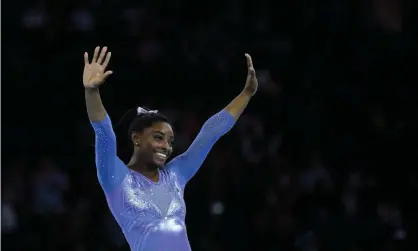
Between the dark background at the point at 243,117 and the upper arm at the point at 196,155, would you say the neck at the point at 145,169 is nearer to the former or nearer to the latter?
the upper arm at the point at 196,155

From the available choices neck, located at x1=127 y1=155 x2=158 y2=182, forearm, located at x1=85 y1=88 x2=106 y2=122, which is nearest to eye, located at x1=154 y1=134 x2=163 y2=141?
neck, located at x1=127 y1=155 x2=158 y2=182

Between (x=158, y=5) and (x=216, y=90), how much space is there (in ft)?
3.62

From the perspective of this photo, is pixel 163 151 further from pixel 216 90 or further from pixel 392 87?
pixel 392 87

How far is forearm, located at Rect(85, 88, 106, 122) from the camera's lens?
13.4 ft

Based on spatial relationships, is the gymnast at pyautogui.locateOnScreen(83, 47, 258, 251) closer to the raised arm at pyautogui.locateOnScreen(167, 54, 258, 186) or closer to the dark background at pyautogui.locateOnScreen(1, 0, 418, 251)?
the raised arm at pyautogui.locateOnScreen(167, 54, 258, 186)

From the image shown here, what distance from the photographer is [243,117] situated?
8016 millimetres

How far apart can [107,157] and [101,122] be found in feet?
0.65

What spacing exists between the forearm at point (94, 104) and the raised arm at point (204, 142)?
72cm

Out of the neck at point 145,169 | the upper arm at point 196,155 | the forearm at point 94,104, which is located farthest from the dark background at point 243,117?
the forearm at point 94,104

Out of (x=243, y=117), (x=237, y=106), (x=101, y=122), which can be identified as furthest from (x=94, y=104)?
(x=243, y=117)

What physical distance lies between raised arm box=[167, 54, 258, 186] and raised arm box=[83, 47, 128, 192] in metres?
0.46

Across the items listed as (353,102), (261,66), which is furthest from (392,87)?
(261,66)

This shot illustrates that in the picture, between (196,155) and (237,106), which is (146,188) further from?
(237,106)

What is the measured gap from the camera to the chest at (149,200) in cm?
444
